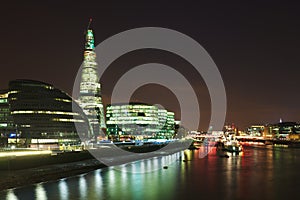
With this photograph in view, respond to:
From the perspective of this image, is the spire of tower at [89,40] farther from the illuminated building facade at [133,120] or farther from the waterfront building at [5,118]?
the waterfront building at [5,118]

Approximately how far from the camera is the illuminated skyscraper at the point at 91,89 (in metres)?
167

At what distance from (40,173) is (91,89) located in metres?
129

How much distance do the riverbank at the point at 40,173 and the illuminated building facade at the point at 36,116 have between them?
1205 inches

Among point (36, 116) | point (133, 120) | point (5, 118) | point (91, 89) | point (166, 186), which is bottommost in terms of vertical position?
point (166, 186)

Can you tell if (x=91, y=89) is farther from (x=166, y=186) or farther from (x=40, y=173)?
(x=166, y=186)

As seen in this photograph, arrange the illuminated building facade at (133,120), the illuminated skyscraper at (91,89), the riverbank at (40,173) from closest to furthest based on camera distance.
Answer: the riverbank at (40,173) → the illuminated skyscraper at (91,89) → the illuminated building facade at (133,120)

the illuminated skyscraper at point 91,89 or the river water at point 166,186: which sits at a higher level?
the illuminated skyscraper at point 91,89

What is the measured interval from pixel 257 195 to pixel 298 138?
163358mm

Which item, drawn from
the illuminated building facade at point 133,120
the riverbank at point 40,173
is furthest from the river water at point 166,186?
the illuminated building facade at point 133,120

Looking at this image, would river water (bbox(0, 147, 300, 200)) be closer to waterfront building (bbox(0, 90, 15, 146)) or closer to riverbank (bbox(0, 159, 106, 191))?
riverbank (bbox(0, 159, 106, 191))

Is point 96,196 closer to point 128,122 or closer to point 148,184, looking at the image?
point 148,184

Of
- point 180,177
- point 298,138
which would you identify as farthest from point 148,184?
point 298,138

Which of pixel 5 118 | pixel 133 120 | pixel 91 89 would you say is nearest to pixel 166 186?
pixel 5 118

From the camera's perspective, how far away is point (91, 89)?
173 m
